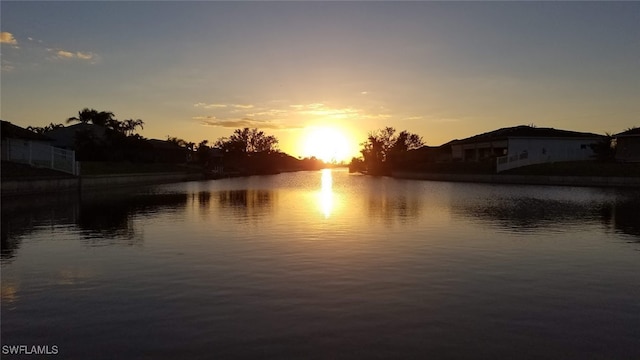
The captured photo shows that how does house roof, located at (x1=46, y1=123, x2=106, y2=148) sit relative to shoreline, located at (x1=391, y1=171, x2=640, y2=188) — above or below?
above

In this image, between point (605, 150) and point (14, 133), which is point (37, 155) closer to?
point (14, 133)

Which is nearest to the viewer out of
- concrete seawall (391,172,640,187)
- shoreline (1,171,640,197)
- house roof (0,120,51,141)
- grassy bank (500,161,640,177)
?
shoreline (1,171,640,197)

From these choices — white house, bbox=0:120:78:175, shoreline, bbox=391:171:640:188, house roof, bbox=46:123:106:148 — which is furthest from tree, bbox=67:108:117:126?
shoreline, bbox=391:171:640:188

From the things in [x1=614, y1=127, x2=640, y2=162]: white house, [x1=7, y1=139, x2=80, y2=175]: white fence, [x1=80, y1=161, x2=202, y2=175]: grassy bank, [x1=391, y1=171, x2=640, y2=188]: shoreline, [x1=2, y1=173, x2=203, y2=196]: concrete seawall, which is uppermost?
[x1=614, y1=127, x2=640, y2=162]: white house

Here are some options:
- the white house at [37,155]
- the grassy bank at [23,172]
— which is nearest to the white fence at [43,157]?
the white house at [37,155]

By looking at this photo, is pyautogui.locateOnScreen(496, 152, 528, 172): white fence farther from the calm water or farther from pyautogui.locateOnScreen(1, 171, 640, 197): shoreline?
the calm water

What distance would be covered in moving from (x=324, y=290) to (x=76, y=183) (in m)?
38.8

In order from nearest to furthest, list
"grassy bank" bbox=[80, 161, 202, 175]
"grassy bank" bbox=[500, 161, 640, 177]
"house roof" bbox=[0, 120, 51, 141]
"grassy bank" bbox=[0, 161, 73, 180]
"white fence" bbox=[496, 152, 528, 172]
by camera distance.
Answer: "grassy bank" bbox=[0, 161, 73, 180] < "house roof" bbox=[0, 120, 51, 141] < "grassy bank" bbox=[500, 161, 640, 177] < "grassy bank" bbox=[80, 161, 202, 175] < "white fence" bbox=[496, 152, 528, 172]

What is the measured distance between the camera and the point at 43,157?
43.3 metres

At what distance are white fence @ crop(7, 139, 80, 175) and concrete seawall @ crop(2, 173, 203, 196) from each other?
1.61 m

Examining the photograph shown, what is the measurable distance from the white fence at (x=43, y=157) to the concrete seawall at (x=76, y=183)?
1.61 metres

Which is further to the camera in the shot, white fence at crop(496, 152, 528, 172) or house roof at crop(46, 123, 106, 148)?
house roof at crop(46, 123, 106, 148)

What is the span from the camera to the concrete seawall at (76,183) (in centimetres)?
3312

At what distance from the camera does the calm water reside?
7.14 meters
